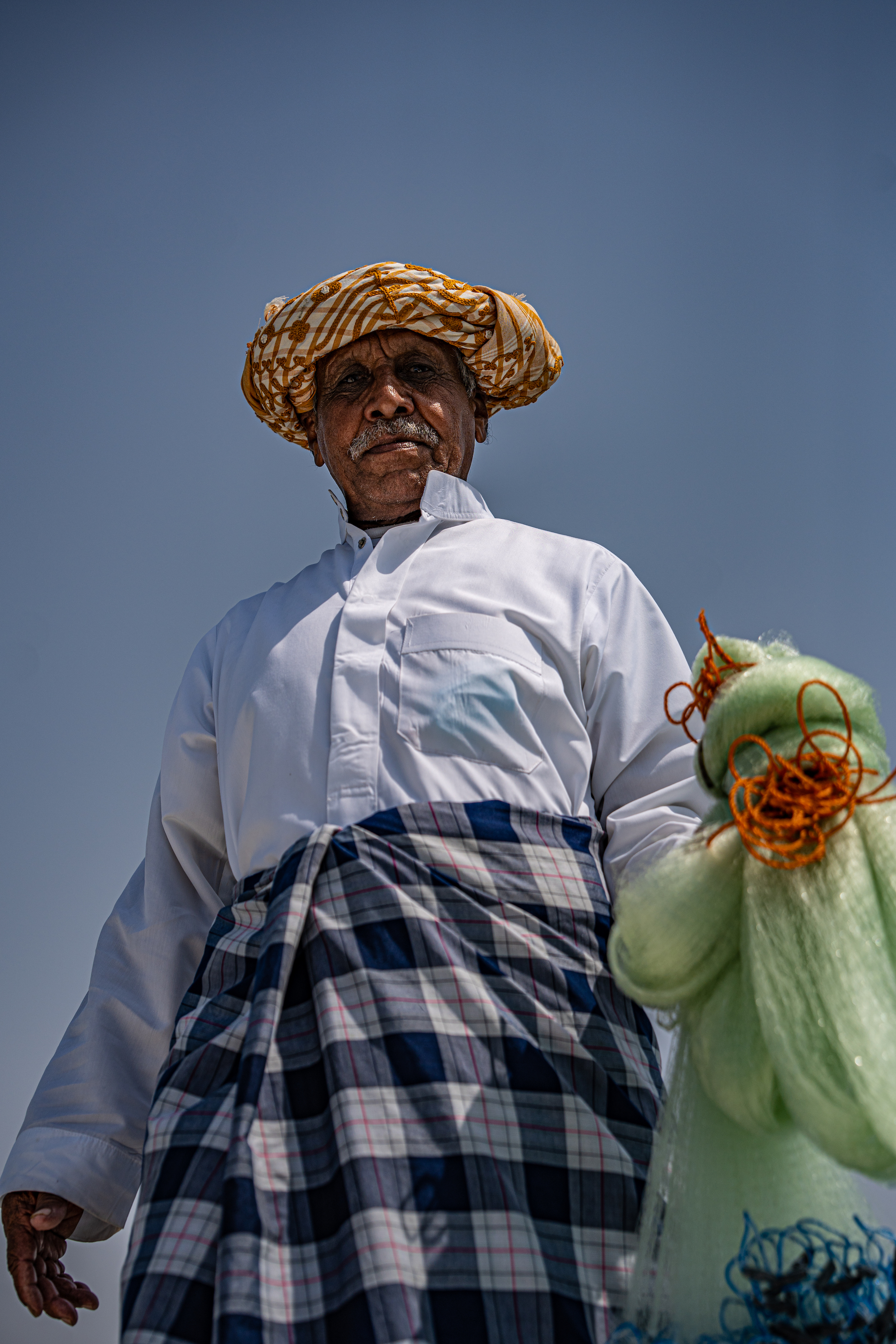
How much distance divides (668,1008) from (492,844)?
40 cm

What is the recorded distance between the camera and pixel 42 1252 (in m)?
1.66

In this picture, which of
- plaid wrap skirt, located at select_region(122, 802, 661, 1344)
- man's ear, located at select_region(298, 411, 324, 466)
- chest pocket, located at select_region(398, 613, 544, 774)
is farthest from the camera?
man's ear, located at select_region(298, 411, 324, 466)

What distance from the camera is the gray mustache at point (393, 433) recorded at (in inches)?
83.6

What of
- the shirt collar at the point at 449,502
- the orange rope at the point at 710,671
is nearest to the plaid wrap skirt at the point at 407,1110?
the orange rope at the point at 710,671

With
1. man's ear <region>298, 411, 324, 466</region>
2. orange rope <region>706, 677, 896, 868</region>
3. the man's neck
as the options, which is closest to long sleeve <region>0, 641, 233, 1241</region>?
the man's neck

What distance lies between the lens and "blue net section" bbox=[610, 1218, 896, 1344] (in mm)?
953

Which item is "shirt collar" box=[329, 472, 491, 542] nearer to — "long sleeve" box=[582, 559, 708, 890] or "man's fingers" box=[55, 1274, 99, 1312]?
"long sleeve" box=[582, 559, 708, 890]

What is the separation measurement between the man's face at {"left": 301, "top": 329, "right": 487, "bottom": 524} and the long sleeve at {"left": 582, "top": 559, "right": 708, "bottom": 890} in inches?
19.0

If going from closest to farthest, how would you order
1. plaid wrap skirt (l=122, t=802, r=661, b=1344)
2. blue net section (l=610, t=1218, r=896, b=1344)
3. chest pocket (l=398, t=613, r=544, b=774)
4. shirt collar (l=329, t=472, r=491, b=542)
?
blue net section (l=610, t=1218, r=896, b=1344) < plaid wrap skirt (l=122, t=802, r=661, b=1344) < chest pocket (l=398, t=613, r=544, b=774) < shirt collar (l=329, t=472, r=491, b=542)

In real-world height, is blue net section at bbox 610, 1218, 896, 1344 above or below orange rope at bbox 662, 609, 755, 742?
below

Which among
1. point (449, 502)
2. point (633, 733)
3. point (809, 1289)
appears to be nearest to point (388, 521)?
point (449, 502)

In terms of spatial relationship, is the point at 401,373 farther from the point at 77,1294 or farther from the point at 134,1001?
the point at 77,1294

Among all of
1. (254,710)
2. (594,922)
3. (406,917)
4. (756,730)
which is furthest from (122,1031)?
(756,730)

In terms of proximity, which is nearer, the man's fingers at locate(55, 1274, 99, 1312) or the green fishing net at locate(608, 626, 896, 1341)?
the green fishing net at locate(608, 626, 896, 1341)
